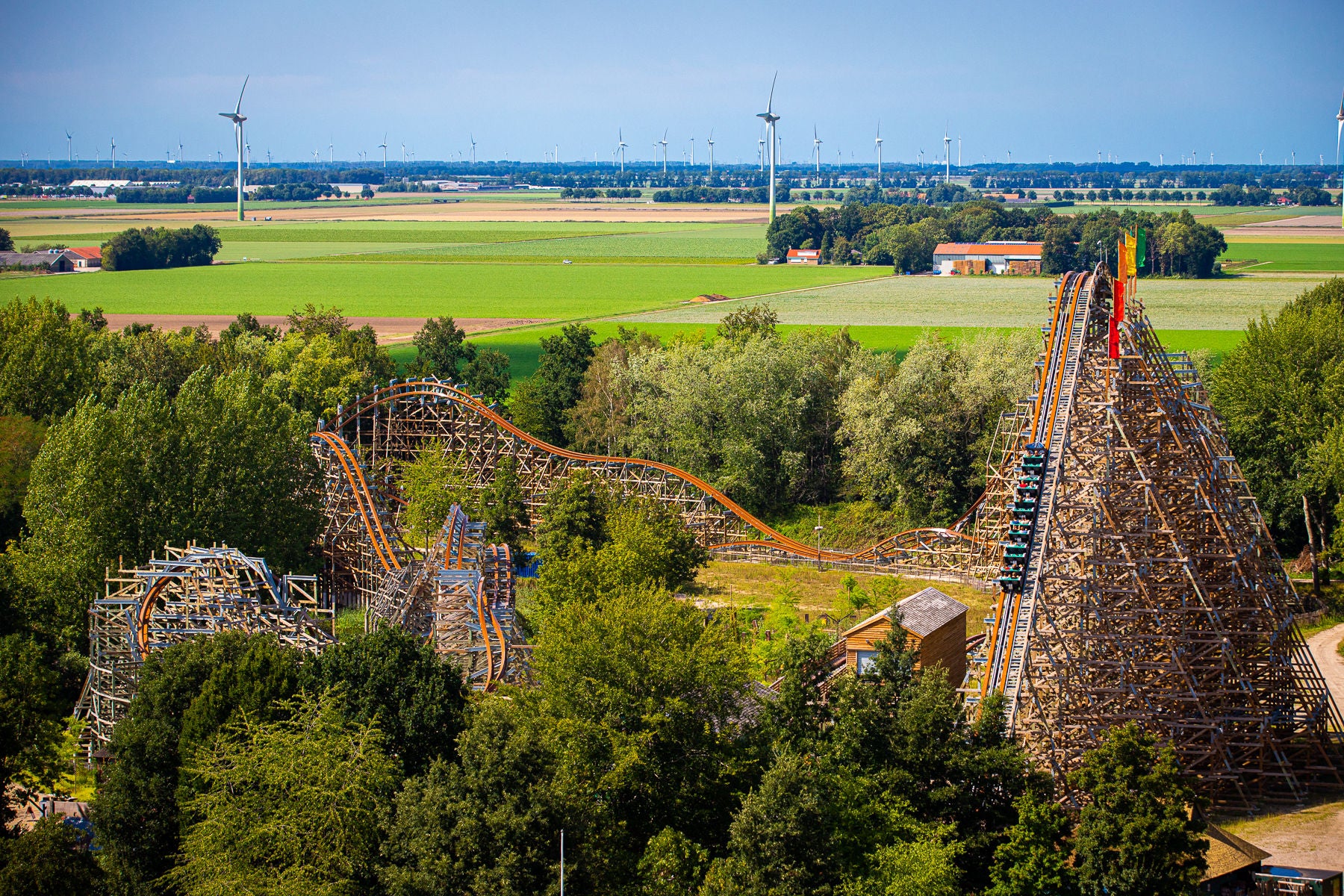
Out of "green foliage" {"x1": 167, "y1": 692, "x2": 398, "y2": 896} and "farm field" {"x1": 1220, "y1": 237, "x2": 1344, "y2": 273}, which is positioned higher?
"farm field" {"x1": 1220, "y1": 237, "x2": 1344, "y2": 273}

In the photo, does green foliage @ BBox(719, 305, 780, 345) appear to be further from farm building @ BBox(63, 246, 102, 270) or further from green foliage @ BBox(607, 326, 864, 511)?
farm building @ BBox(63, 246, 102, 270)

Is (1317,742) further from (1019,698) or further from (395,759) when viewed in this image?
(395,759)

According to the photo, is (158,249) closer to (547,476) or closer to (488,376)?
(488,376)

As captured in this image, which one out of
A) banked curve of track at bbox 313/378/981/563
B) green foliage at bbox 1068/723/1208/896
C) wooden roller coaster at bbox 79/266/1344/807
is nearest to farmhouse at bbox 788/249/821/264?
banked curve of track at bbox 313/378/981/563

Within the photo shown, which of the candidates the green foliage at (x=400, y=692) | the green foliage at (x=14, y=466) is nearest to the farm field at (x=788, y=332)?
the green foliage at (x=14, y=466)

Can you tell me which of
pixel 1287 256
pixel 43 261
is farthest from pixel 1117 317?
pixel 43 261
